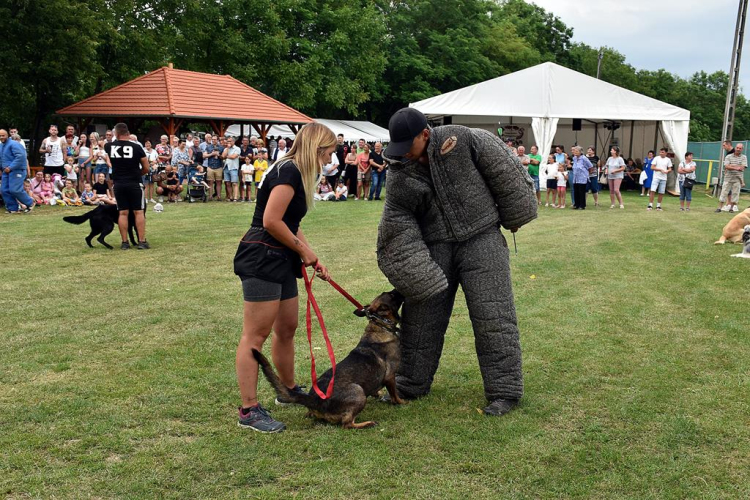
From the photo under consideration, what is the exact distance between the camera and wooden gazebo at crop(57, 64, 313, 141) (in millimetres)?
23047

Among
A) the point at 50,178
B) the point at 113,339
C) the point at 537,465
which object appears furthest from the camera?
the point at 50,178

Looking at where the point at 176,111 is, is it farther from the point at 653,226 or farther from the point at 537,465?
the point at 537,465

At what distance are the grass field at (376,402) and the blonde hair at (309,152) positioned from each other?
5.26 feet

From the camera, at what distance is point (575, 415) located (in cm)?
443

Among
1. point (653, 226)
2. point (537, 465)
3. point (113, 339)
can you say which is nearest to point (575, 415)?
point (537, 465)

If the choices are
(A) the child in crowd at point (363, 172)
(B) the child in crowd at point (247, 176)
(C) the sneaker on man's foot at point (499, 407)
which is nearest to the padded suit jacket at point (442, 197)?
(C) the sneaker on man's foot at point (499, 407)

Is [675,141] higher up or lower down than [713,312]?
higher up

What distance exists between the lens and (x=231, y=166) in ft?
66.9

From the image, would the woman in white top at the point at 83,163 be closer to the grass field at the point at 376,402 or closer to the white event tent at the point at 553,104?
the grass field at the point at 376,402

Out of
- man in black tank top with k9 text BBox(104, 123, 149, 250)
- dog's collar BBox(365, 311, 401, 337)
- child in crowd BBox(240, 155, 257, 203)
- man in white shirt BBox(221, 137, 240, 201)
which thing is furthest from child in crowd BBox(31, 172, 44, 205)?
dog's collar BBox(365, 311, 401, 337)

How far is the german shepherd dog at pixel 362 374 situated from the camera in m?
4.16

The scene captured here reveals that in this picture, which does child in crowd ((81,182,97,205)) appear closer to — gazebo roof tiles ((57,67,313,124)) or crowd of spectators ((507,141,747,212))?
gazebo roof tiles ((57,67,313,124))

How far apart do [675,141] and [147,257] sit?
2226cm

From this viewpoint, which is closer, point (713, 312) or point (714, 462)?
point (714, 462)
